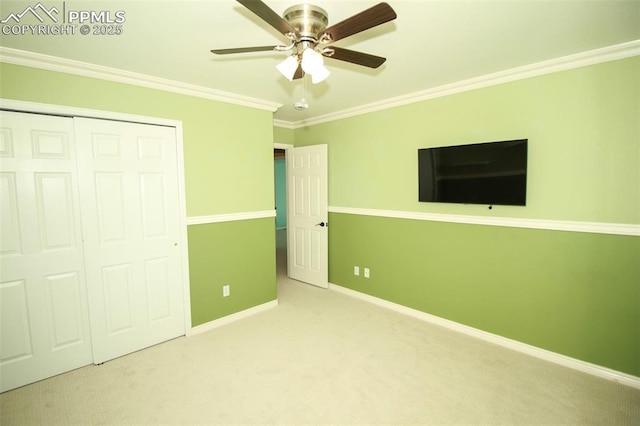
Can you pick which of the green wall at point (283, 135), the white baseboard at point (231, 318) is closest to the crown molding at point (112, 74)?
the green wall at point (283, 135)

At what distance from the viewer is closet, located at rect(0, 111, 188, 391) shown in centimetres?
221

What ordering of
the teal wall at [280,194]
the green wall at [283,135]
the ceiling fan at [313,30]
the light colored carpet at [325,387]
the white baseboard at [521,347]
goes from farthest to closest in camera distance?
the teal wall at [280,194], the green wall at [283,135], the white baseboard at [521,347], the light colored carpet at [325,387], the ceiling fan at [313,30]

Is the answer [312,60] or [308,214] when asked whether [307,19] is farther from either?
[308,214]

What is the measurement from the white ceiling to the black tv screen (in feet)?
2.18

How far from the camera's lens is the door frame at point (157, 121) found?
2188mm

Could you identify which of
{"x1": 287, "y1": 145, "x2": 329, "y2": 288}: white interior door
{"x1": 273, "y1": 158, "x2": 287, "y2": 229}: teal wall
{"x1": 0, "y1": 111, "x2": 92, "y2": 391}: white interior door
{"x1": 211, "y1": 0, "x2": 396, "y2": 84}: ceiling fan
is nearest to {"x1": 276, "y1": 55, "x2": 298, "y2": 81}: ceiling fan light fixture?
{"x1": 211, "y1": 0, "x2": 396, "y2": 84}: ceiling fan

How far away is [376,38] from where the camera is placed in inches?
78.4

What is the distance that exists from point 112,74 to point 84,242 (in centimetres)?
140

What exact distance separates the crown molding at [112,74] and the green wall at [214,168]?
47mm

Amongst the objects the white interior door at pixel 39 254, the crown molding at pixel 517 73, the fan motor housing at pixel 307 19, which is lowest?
the white interior door at pixel 39 254

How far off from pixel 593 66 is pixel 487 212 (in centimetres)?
132

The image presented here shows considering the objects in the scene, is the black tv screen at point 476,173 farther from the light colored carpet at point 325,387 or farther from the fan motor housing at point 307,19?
the fan motor housing at point 307,19

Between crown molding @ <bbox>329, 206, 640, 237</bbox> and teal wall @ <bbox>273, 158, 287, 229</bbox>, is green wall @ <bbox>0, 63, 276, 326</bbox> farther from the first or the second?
teal wall @ <bbox>273, 158, 287, 229</bbox>

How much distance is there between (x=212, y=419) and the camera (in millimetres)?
1979
